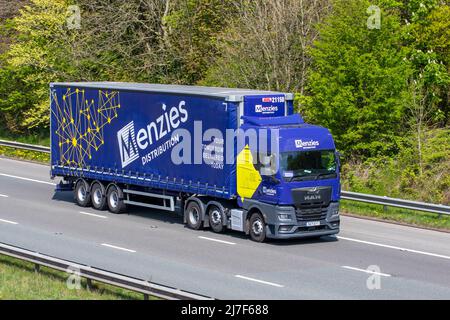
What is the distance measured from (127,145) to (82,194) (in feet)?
9.36

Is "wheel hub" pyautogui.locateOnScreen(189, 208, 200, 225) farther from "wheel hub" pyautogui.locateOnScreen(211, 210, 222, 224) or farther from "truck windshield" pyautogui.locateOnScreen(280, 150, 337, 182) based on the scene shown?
"truck windshield" pyautogui.locateOnScreen(280, 150, 337, 182)

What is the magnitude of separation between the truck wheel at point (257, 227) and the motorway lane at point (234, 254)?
0.26 meters

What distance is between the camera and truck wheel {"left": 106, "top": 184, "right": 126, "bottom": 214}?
90.2ft

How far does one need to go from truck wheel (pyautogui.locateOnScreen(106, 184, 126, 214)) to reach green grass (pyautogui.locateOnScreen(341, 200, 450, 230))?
6575 millimetres

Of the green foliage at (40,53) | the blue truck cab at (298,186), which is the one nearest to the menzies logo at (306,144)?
the blue truck cab at (298,186)

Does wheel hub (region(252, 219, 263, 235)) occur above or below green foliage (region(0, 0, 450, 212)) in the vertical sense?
below

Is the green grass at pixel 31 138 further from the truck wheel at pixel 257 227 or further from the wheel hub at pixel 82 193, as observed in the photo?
the truck wheel at pixel 257 227

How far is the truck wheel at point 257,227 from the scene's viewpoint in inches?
915

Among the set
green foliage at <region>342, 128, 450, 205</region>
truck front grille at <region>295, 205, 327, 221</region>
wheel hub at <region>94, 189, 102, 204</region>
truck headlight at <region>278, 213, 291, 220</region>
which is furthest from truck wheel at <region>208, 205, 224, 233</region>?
green foliage at <region>342, 128, 450, 205</region>

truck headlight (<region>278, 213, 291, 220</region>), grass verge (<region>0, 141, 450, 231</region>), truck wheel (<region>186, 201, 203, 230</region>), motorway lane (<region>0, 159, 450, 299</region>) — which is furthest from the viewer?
grass verge (<region>0, 141, 450, 231</region>)

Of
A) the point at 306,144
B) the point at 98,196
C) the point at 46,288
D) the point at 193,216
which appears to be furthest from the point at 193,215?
the point at 46,288

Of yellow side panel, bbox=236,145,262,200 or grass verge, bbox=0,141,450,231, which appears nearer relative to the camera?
yellow side panel, bbox=236,145,262,200

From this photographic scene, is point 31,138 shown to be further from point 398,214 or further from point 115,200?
point 398,214

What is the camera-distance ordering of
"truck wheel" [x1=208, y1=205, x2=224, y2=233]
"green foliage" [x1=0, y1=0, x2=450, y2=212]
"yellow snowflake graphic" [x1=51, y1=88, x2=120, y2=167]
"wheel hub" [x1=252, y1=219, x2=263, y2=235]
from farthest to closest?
"green foliage" [x1=0, y1=0, x2=450, y2=212] → "yellow snowflake graphic" [x1=51, y1=88, x2=120, y2=167] → "truck wheel" [x1=208, y1=205, x2=224, y2=233] → "wheel hub" [x1=252, y1=219, x2=263, y2=235]
